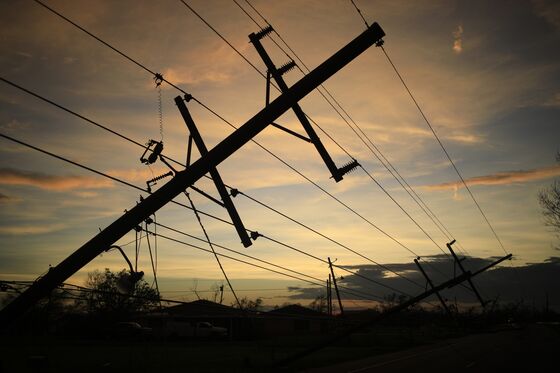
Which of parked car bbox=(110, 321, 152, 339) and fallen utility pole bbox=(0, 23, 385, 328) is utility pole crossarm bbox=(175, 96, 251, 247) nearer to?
fallen utility pole bbox=(0, 23, 385, 328)

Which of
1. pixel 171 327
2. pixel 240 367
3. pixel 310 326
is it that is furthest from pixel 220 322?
pixel 240 367

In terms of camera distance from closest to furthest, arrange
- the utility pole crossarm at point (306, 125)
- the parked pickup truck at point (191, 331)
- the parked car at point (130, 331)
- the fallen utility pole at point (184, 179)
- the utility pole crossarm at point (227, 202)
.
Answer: the fallen utility pole at point (184, 179)
the utility pole crossarm at point (227, 202)
the utility pole crossarm at point (306, 125)
the parked car at point (130, 331)
the parked pickup truck at point (191, 331)

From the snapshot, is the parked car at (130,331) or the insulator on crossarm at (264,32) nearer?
the insulator on crossarm at (264,32)

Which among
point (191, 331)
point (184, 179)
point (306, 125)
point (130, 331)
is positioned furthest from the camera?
point (191, 331)

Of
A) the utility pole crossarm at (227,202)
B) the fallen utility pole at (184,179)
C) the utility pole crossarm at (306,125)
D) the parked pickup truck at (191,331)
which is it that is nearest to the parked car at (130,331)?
the parked pickup truck at (191,331)

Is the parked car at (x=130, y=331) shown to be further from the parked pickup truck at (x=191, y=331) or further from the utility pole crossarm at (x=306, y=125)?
the utility pole crossarm at (x=306, y=125)

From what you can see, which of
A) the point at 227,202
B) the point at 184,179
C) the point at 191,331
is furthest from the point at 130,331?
the point at 184,179

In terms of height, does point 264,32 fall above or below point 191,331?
above

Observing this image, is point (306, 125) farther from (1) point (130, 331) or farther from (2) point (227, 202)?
(1) point (130, 331)

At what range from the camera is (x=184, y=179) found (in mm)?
7148

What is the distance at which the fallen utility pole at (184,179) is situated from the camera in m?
6.66

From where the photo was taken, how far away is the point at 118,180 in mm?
7273

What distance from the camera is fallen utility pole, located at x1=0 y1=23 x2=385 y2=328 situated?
666 cm

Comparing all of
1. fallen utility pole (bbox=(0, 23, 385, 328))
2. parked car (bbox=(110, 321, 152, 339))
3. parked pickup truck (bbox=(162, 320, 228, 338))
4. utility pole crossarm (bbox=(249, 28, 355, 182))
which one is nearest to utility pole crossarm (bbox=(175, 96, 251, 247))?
fallen utility pole (bbox=(0, 23, 385, 328))
